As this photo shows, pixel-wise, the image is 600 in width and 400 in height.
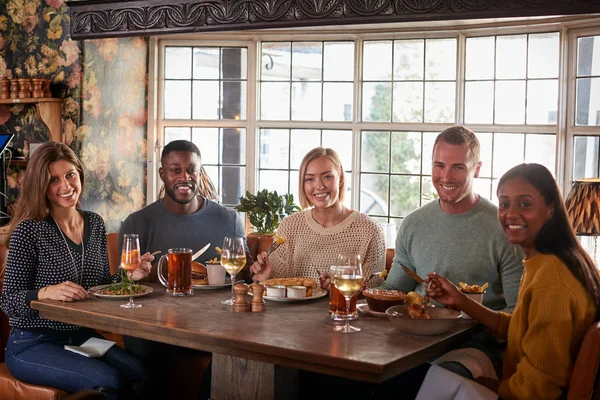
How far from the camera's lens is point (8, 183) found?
5898 mm

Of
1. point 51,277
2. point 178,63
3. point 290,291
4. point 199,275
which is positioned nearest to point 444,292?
point 290,291

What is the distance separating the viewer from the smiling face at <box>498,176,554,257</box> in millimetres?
2348

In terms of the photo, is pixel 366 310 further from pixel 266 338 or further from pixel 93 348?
pixel 93 348

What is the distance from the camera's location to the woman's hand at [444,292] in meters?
2.45

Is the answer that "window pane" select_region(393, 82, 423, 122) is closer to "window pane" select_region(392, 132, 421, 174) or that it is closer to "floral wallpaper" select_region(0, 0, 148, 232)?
"window pane" select_region(392, 132, 421, 174)

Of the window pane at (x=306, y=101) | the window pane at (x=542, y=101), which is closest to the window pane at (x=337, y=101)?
the window pane at (x=306, y=101)

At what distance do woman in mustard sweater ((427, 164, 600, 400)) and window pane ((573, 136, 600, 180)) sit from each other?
2.69 meters

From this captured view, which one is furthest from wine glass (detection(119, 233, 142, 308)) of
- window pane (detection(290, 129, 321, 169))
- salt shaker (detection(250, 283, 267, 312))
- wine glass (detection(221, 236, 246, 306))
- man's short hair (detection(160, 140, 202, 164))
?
window pane (detection(290, 129, 321, 169))

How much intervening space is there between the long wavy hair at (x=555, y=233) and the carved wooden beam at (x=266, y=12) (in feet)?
3.92

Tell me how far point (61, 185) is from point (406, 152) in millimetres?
2984

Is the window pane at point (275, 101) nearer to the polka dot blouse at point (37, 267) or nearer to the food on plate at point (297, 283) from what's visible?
the polka dot blouse at point (37, 267)

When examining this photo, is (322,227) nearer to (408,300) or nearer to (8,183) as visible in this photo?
(408,300)

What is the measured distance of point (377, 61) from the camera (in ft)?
18.1

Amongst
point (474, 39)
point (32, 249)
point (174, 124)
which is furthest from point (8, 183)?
point (474, 39)
